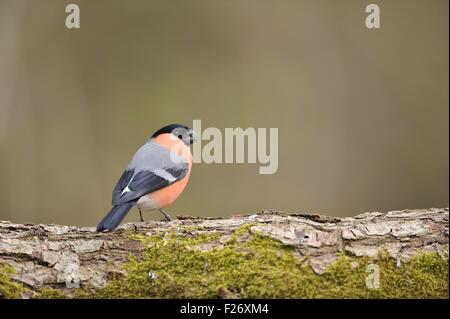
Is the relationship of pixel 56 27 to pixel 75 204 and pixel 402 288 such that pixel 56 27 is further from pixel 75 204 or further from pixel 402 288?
pixel 402 288

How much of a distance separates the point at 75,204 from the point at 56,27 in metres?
2.29

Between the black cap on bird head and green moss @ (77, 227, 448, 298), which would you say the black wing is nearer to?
the black cap on bird head

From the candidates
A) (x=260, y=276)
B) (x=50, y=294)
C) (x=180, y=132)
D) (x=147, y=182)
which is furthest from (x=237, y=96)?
(x=50, y=294)

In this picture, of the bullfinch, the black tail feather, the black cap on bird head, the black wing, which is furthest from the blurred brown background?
the black tail feather

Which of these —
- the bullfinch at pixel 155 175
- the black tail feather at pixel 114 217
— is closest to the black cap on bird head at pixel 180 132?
the bullfinch at pixel 155 175

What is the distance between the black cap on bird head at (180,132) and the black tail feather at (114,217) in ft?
2.96

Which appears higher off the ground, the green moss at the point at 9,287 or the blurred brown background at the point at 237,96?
the blurred brown background at the point at 237,96

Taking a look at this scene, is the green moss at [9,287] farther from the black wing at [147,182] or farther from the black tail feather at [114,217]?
the black wing at [147,182]

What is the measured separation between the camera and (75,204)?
7.21 meters

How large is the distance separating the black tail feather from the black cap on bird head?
35.5 inches

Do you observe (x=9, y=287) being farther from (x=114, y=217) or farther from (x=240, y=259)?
(x=240, y=259)

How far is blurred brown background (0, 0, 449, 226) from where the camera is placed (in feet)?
24.4

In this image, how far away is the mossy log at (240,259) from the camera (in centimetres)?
316

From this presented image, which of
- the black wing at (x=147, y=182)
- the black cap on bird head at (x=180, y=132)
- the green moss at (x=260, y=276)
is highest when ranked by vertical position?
the black cap on bird head at (x=180, y=132)
